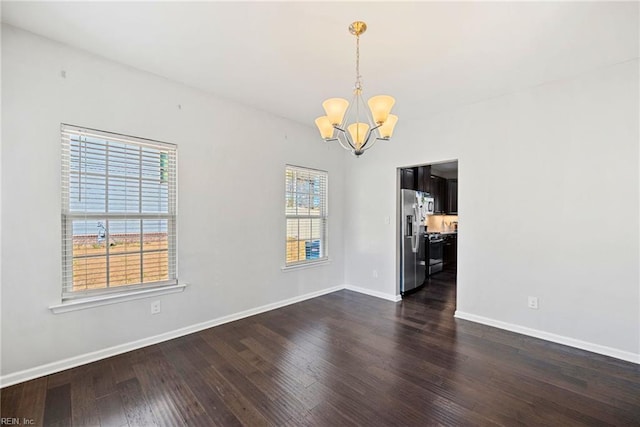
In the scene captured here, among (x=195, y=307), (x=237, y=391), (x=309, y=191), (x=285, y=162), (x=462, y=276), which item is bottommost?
(x=237, y=391)

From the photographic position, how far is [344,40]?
2260 mm

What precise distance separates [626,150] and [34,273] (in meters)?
5.38

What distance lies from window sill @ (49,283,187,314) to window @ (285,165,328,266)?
1.67 meters

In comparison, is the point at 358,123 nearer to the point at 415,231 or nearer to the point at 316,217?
the point at 316,217

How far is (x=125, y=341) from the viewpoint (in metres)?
2.70

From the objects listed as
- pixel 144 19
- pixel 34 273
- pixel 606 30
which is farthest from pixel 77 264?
pixel 606 30

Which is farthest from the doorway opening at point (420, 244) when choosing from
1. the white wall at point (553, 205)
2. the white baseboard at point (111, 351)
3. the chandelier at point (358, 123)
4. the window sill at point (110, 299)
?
the window sill at point (110, 299)

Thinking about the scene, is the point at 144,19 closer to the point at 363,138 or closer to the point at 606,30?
the point at 363,138

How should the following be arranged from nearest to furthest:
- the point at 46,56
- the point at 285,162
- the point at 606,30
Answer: the point at 606,30
the point at 46,56
the point at 285,162

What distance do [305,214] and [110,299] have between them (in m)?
2.71

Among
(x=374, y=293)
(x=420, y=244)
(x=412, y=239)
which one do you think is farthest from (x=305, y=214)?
(x=420, y=244)

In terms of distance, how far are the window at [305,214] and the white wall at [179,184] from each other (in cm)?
21

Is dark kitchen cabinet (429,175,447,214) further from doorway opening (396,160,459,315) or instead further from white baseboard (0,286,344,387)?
white baseboard (0,286,344,387)

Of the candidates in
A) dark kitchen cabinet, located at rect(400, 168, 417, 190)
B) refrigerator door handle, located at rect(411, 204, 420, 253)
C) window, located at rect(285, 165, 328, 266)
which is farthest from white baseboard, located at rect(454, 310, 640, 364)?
window, located at rect(285, 165, 328, 266)
